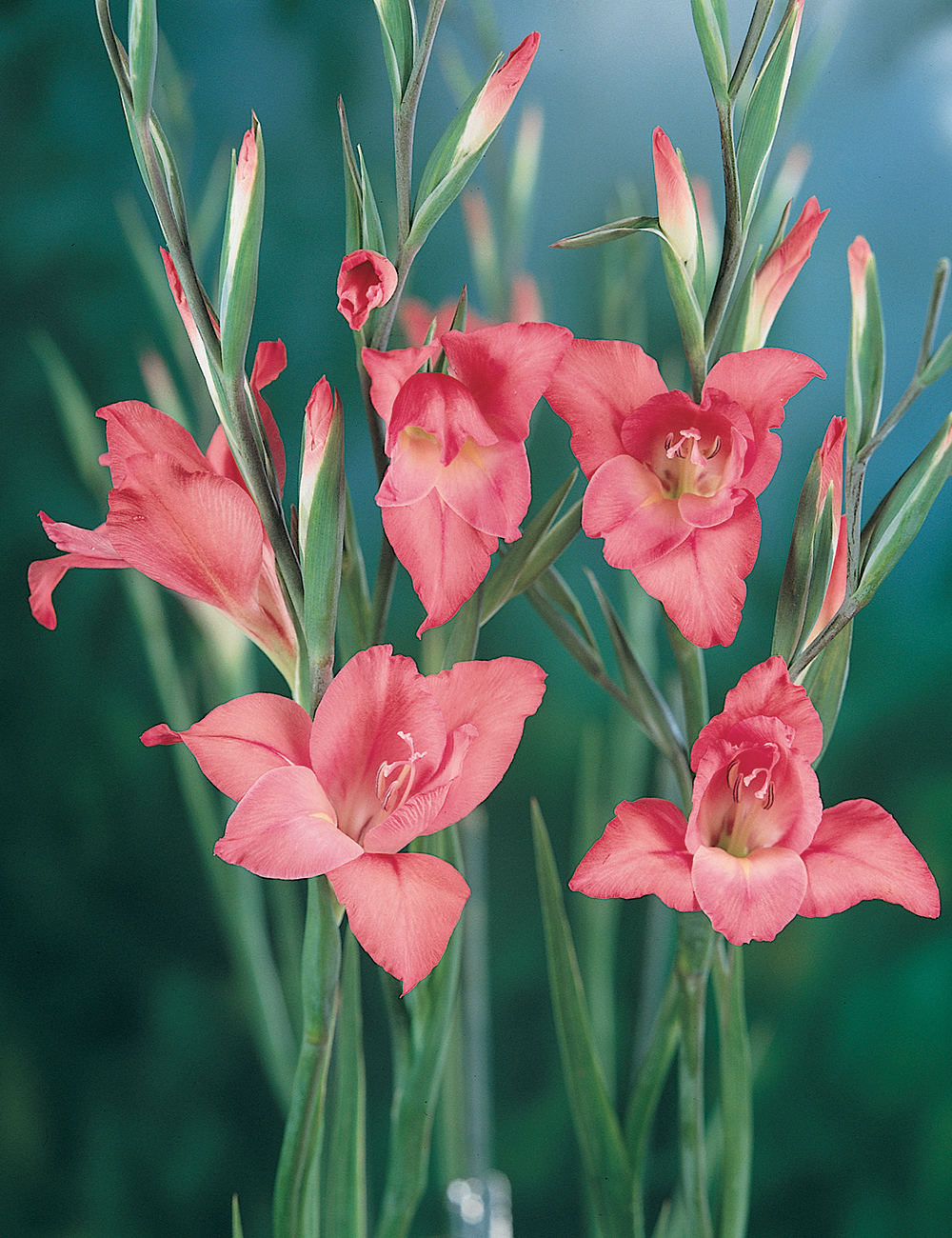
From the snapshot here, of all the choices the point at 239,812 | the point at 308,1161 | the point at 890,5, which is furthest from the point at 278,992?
the point at 890,5

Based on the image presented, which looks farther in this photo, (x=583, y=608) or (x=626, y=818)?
(x=583, y=608)

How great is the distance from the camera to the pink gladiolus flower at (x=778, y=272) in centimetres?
60

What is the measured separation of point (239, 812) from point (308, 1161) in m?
0.29

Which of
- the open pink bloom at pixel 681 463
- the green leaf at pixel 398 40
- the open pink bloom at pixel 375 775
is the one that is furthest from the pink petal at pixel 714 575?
the green leaf at pixel 398 40

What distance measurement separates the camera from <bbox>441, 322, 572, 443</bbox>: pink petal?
1.83ft

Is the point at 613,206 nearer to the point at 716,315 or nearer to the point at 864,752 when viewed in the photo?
the point at 716,315

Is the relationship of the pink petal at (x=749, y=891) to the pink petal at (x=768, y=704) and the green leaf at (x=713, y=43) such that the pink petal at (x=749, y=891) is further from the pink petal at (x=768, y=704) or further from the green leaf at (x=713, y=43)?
the green leaf at (x=713, y=43)

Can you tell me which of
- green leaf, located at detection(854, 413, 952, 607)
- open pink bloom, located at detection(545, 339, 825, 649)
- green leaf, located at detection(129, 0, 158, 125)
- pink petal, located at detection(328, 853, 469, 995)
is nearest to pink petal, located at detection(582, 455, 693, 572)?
open pink bloom, located at detection(545, 339, 825, 649)

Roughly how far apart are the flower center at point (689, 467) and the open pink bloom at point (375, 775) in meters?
0.15

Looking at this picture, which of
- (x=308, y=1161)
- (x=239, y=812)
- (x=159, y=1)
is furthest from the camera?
(x=159, y=1)

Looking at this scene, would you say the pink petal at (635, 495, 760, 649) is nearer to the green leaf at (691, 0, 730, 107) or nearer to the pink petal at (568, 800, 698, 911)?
the pink petal at (568, 800, 698, 911)

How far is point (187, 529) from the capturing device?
21.9 inches

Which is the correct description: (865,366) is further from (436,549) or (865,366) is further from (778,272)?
(436,549)

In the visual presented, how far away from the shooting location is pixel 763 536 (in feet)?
2.48
